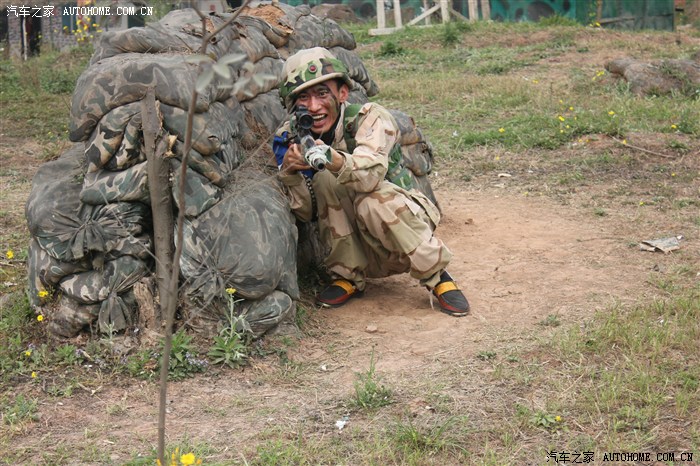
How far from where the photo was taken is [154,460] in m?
3.68

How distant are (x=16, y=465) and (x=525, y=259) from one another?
350 cm

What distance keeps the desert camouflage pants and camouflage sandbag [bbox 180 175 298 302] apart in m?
0.62

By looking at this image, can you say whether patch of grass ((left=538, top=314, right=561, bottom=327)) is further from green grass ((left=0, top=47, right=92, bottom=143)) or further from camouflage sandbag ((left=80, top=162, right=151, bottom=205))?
green grass ((left=0, top=47, right=92, bottom=143))

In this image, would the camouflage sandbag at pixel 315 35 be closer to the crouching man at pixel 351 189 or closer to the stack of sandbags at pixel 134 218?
the crouching man at pixel 351 189

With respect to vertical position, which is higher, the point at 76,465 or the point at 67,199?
the point at 67,199

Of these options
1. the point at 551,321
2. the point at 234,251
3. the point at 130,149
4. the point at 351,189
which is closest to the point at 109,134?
the point at 130,149

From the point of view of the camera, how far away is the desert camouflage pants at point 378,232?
5.24 m

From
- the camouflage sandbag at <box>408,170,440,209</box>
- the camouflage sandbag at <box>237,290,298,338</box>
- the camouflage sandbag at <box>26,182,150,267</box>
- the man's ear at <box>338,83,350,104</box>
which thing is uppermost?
the man's ear at <box>338,83,350,104</box>

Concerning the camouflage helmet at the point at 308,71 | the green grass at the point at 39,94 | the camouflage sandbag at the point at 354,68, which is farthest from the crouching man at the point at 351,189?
the green grass at the point at 39,94

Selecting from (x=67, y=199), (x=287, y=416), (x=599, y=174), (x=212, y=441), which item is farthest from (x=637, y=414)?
(x=599, y=174)

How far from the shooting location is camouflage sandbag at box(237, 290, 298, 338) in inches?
186

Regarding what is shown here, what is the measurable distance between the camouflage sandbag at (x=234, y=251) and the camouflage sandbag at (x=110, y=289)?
26cm

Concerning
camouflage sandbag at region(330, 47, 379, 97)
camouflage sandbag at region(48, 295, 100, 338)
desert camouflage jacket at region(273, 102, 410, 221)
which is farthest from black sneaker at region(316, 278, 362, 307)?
camouflage sandbag at region(330, 47, 379, 97)

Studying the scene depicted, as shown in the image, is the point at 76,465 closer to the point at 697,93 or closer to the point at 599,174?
the point at 599,174
